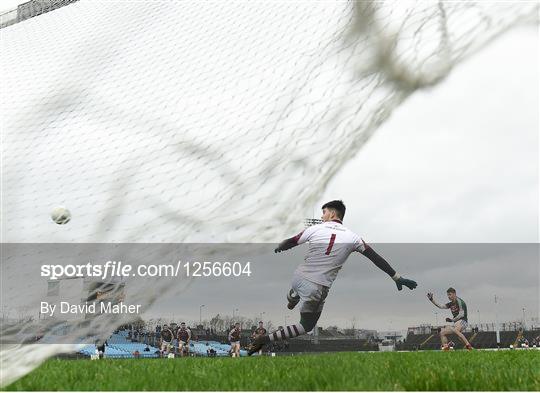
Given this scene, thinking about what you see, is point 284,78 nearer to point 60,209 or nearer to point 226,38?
point 226,38

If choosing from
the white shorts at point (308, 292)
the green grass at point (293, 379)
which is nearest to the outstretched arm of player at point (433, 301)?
the white shorts at point (308, 292)

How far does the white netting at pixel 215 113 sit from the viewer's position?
3826 millimetres

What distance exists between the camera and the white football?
14.2 ft

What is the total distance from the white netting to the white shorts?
4.55m

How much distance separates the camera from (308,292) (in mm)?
8734

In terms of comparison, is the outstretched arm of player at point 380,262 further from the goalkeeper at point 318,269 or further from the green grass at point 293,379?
the green grass at point 293,379

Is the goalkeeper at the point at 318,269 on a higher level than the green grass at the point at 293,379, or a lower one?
higher

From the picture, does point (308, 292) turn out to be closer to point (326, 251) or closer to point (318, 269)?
point (318, 269)

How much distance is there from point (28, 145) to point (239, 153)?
1.75 metres

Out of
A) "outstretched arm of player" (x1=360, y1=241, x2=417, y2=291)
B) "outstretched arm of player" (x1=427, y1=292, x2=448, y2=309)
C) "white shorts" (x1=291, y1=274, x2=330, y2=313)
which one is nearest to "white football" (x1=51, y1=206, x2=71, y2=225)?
"white shorts" (x1=291, y1=274, x2=330, y2=313)

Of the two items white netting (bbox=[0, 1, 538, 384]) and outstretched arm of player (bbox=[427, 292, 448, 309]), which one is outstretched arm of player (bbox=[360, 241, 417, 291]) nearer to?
outstretched arm of player (bbox=[427, 292, 448, 309])

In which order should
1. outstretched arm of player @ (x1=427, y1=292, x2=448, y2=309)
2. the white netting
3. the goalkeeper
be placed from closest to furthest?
the white netting < the goalkeeper < outstretched arm of player @ (x1=427, y1=292, x2=448, y2=309)

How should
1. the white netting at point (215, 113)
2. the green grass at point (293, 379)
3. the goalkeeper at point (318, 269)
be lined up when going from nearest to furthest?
the white netting at point (215, 113) → the green grass at point (293, 379) → the goalkeeper at point (318, 269)

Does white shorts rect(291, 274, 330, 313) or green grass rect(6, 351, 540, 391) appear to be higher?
white shorts rect(291, 274, 330, 313)
